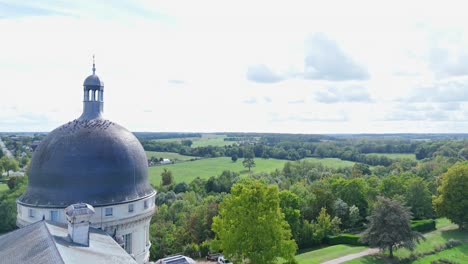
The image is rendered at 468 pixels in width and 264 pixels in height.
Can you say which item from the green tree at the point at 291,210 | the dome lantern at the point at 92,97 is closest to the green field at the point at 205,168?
the green tree at the point at 291,210

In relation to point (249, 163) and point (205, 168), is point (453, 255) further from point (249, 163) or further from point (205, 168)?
point (249, 163)

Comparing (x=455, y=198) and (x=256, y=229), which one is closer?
(x=256, y=229)

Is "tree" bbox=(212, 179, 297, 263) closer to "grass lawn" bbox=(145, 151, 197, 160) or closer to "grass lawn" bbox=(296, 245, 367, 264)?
"grass lawn" bbox=(296, 245, 367, 264)

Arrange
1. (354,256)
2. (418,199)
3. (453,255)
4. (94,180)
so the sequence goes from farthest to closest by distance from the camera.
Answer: (418,199)
(354,256)
(453,255)
(94,180)

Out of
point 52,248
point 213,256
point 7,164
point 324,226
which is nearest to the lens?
point 52,248

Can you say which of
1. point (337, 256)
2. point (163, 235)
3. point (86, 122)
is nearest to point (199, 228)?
point (163, 235)

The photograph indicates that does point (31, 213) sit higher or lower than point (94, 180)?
lower

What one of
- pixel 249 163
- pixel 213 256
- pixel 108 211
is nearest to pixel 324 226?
pixel 213 256
